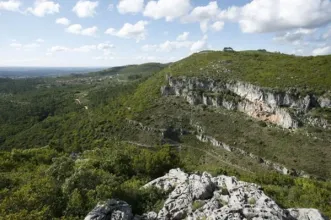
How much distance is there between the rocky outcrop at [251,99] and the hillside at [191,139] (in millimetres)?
366

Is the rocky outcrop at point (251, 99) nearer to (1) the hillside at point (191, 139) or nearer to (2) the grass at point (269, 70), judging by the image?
(1) the hillside at point (191, 139)

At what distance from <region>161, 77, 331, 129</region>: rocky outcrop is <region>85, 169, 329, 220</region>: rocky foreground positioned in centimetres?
6746

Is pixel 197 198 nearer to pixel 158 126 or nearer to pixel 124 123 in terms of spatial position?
pixel 158 126

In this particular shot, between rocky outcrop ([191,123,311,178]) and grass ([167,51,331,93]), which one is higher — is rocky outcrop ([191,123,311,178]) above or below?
below

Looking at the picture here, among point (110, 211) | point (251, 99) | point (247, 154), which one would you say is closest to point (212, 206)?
point (110, 211)

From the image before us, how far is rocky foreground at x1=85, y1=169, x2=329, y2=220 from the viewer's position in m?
23.1

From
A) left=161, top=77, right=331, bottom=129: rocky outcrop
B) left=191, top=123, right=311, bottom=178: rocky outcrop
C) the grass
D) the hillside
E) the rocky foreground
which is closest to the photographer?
the rocky foreground

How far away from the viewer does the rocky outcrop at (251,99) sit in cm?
9162

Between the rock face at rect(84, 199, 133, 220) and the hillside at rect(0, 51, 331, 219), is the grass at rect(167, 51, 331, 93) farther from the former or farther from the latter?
the rock face at rect(84, 199, 133, 220)

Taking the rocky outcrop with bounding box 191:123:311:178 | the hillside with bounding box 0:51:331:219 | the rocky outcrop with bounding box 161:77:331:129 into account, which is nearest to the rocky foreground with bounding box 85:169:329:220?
the hillside with bounding box 0:51:331:219

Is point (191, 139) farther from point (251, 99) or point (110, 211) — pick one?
point (110, 211)

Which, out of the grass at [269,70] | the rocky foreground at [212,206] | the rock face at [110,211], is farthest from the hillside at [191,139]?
the rocky foreground at [212,206]

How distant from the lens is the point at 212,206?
24.9 metres

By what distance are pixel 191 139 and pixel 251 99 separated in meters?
27.5
